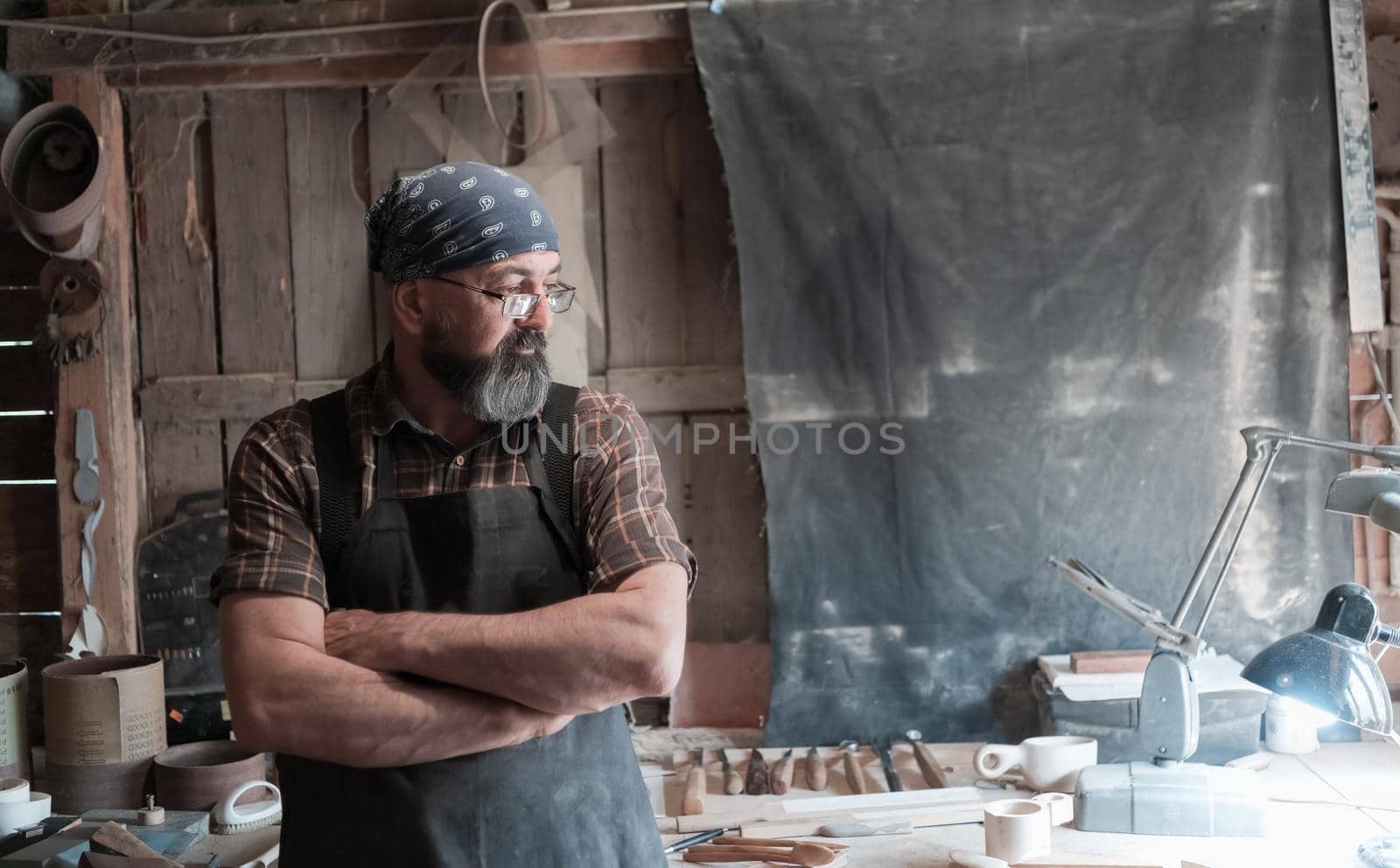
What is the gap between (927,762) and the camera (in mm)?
3277

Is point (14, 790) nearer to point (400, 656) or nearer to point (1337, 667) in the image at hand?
point (400, 656)

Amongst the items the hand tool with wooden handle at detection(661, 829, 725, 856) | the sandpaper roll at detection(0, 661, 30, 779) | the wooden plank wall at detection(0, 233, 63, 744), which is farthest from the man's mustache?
the wooden plank wall at detection(0, 233, 63, 744)

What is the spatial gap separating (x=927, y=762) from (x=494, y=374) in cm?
198

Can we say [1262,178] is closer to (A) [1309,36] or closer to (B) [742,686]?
(A) [1309,36]

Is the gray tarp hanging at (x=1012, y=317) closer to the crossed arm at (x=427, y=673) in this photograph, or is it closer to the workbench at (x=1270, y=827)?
the workbench at (x=1270, y=827)

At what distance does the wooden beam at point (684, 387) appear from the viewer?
12.1 feet

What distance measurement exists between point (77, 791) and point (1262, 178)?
368 cm

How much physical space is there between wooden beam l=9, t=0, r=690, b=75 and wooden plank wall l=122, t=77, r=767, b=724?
144mm

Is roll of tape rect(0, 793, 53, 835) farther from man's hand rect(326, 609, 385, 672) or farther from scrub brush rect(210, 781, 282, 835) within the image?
man's hand rect(326, 609, 385, 672)

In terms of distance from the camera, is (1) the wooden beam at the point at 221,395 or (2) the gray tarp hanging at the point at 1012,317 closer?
(2) the gray tarp hanging at the point at 1012,317

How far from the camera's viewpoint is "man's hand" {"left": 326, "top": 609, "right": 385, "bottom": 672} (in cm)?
172

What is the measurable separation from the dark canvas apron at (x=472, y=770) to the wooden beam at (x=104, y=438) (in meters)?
2.17

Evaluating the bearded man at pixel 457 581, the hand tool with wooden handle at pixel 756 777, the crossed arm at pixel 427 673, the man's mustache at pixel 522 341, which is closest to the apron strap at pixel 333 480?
the bearded man at pixel 457 581

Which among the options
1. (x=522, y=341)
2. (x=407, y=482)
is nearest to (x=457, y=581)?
(x=407, y=482)
